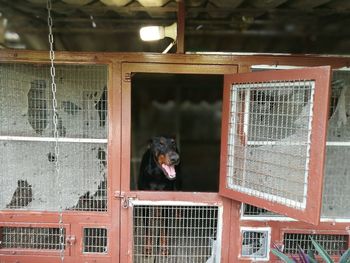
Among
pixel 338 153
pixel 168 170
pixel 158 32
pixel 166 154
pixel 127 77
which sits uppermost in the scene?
pixel 158 32

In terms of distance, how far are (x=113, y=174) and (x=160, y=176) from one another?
0.73 m

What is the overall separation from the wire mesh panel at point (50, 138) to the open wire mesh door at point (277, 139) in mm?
1065

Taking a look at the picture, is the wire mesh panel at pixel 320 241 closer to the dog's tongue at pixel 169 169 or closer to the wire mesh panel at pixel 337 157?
the wire mesh panel at pixel 337 157

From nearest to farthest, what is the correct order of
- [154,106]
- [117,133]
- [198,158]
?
[117,133] → [198,158] → [154,106]

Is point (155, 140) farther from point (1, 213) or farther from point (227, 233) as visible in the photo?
point (1, 213)

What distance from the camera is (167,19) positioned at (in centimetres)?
325

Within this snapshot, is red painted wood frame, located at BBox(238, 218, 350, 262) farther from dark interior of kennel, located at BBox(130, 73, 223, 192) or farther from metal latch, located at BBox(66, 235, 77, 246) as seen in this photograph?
dark interior of kennel, located at BBox(130, 73, 223, 192)

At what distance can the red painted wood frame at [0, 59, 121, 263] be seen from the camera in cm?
261

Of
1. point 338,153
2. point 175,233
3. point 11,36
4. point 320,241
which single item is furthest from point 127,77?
point 11,36

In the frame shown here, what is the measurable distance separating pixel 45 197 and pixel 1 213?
0.38m

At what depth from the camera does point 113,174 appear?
267 cm

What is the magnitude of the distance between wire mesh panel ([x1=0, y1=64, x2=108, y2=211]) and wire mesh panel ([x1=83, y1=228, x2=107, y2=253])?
0.21 metres

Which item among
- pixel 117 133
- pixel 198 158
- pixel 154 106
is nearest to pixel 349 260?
pixel 117 133

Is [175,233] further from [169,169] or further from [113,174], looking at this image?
[113,174]
